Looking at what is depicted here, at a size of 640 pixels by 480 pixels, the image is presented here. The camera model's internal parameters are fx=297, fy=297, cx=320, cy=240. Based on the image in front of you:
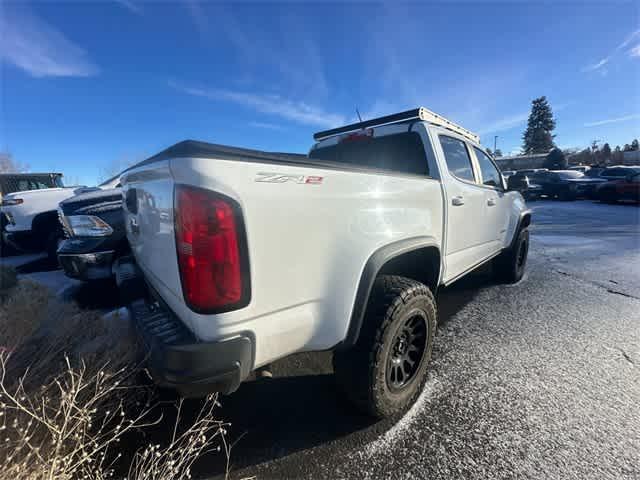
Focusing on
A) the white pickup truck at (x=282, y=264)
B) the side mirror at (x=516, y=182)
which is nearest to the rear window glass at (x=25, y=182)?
the white pickup truck at (x=282, y=264)

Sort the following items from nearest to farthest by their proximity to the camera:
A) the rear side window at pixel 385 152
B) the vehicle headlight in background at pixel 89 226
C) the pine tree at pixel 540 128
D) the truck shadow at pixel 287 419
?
Result: the truck shadow at pixel 287 419
the rear side window at pixel 385 152
the vehicle headlight in background at pixel 89 226
the pine tree at pixel 540 128

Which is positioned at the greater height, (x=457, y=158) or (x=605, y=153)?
(x=605, y=153)

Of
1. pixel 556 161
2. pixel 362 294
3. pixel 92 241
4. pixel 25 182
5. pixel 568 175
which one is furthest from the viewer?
pixel 556 161

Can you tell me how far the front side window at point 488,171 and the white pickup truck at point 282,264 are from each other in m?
1.38

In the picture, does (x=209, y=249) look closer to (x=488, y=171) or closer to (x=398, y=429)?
(x=398, y=429)

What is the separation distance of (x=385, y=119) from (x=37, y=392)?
10.9 feet

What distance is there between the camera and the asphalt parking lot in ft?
5.45

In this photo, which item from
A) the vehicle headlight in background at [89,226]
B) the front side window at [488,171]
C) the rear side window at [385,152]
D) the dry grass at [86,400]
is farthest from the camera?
the front side window at [488,171]

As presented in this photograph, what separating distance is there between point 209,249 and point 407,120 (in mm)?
2352

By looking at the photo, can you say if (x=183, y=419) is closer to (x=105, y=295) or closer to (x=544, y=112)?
(x=105, y=295)

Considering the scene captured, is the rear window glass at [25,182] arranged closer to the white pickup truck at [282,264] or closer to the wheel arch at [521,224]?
the white pickup truck at [282,264]

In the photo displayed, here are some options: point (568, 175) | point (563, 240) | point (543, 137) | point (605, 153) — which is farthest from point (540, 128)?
point (563, 240)

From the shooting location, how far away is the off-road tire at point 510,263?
4465mm

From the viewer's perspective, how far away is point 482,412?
202cm
